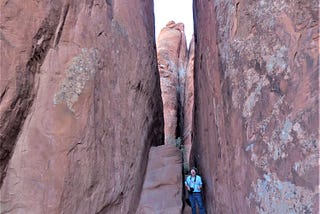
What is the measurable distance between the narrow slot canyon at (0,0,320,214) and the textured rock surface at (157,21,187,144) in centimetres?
1103

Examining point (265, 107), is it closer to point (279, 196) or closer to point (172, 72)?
point (279, 196)

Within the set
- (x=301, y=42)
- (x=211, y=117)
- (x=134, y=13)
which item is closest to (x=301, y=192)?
(x=301, y=42)

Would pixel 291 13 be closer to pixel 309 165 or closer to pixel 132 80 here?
pixel 309 165

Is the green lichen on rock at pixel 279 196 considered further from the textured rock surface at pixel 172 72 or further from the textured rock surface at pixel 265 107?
the textured rock surface at pixel 172 72

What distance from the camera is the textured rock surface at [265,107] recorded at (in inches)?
185

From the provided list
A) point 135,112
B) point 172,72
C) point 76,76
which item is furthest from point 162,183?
point 172,72

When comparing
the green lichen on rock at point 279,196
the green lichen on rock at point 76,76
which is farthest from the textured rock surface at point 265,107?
the green lichen on rock at point 76,76

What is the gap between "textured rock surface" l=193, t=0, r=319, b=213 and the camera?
15.4 feet

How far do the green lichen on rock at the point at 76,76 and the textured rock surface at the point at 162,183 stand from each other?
3.35 meters

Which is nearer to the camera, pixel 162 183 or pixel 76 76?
pixel 76 76

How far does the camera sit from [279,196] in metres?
5.10

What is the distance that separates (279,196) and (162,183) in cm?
469

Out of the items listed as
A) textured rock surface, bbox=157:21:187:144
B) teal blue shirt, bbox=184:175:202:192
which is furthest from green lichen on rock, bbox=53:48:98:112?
textured rock surface, bbox=157:21:187:144

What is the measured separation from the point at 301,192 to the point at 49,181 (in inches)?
177
